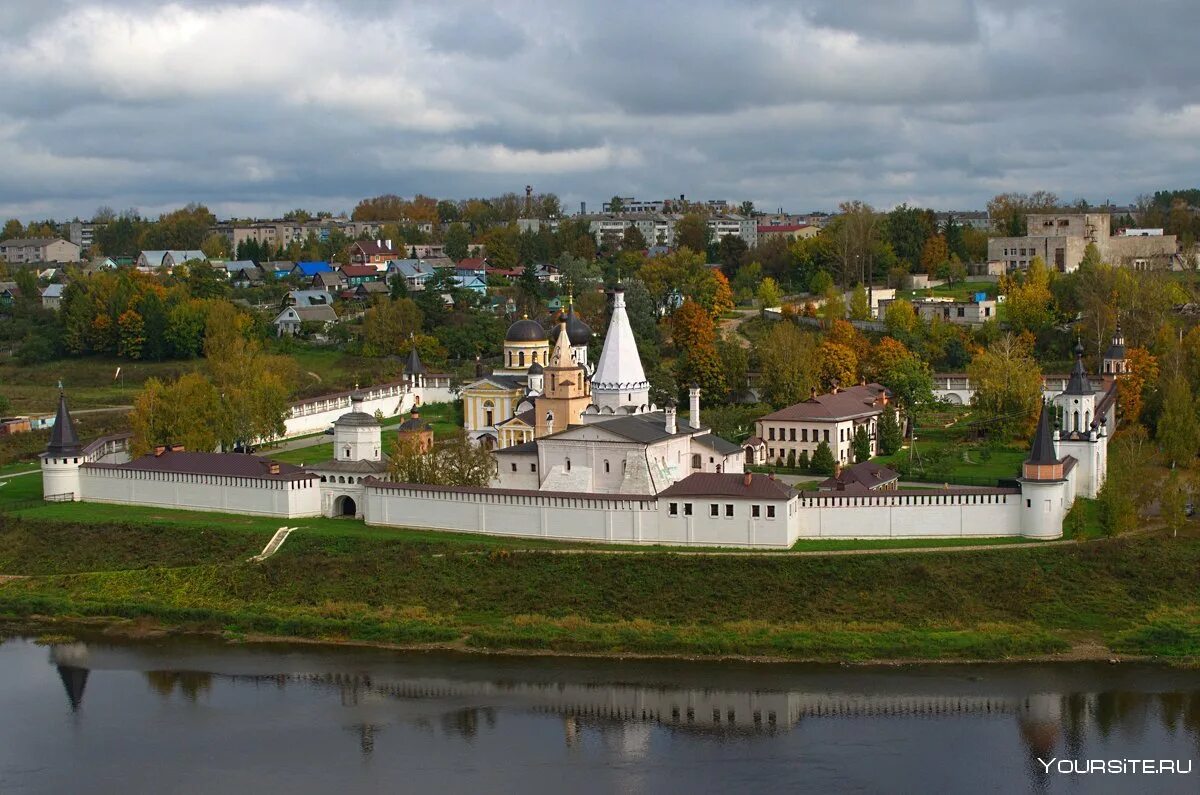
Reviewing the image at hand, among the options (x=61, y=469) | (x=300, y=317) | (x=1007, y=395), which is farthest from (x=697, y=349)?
(x=300, y=317)

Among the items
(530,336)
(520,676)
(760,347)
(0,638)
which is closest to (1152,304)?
(760,347)

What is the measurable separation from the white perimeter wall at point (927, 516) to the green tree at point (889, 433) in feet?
31.5

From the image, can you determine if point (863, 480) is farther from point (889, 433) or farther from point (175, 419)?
point (175, 419)

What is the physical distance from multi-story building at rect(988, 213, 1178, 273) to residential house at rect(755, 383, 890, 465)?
2337cm

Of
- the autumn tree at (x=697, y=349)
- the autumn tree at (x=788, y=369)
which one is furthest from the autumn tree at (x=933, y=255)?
the autumn tree at (x=788, y=369)

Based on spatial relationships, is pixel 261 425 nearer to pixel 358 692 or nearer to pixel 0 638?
pixel 0 638

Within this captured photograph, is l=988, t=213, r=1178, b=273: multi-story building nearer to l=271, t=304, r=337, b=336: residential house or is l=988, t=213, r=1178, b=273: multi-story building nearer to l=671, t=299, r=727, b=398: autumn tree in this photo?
l=671, t=299, r=727, b=398: autumn tree

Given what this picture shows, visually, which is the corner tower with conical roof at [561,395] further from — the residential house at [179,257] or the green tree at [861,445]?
the residential house at [179,257]

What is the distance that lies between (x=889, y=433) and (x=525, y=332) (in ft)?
35.2

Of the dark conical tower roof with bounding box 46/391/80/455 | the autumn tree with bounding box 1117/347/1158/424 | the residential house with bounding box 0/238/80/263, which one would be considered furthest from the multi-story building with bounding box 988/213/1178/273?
the residential house with bounding box 0/238/80/263

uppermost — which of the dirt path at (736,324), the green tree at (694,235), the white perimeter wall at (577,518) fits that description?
the green tree at (694,235)

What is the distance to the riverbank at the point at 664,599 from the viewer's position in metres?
26.8

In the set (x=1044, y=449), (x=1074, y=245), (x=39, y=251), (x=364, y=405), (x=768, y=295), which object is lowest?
(x=364, y=405)

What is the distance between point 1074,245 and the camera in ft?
203
